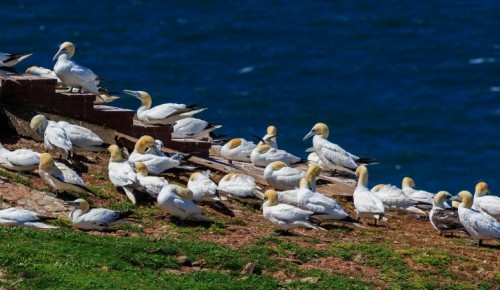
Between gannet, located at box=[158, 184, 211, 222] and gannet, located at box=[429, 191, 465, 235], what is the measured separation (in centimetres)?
416

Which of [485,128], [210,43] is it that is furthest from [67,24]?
[485,128]

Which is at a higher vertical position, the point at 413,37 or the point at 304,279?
the point at 304,279

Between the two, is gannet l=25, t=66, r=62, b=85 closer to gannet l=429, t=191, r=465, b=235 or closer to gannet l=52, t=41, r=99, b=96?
gannet l=52, t=41, r=99, b=96

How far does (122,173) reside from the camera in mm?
24297

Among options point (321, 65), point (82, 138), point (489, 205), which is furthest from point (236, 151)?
point (321, 65)

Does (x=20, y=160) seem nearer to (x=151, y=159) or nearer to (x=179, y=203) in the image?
(x=151, y=159)

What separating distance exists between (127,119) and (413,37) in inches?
2139

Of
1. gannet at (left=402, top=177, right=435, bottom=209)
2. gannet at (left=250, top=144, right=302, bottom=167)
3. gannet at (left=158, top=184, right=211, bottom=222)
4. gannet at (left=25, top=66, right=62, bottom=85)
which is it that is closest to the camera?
gannet at (left=158, top=184, right=211, bottom=222)

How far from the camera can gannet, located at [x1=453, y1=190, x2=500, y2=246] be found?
23359 millimetres

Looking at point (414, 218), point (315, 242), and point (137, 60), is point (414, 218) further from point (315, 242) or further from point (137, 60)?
point (137, 60)

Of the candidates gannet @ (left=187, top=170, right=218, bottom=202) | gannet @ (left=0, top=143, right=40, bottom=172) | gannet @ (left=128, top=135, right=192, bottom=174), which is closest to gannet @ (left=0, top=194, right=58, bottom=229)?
gannet @ (left=0, top=143, right=40, bottom=172)

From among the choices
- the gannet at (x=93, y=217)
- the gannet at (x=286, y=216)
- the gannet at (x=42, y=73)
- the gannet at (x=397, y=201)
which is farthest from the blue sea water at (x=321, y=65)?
the gannet at (x=93, y=217)

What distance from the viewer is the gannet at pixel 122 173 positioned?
24078 mm

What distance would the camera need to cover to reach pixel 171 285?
62.8 feet
